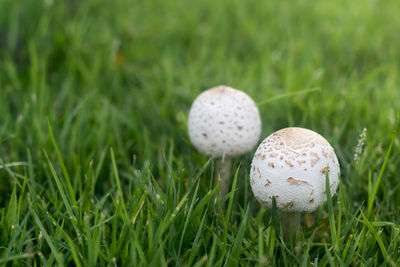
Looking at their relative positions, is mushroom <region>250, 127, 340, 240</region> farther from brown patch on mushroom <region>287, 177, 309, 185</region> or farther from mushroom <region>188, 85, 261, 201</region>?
mushroom <region>188, 85, 261, 201</region>

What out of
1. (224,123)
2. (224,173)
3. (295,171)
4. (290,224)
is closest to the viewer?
(295,171)

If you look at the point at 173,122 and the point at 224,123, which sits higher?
the point at 224,123

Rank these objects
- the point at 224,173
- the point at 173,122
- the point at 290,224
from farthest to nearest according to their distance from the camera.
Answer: the point at 173,122
the point at 224,173
the point at 290,224

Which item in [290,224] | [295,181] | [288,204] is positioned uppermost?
[295,181]

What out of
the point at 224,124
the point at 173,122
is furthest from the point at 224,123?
the point at 173,122

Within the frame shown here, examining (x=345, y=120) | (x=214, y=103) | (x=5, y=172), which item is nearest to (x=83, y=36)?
(x=5, y=172)

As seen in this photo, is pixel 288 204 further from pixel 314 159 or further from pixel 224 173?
pixel 224 173

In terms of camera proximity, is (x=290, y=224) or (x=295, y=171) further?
(x=290, y=224)

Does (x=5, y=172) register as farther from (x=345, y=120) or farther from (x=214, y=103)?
(x=345, y=120)
